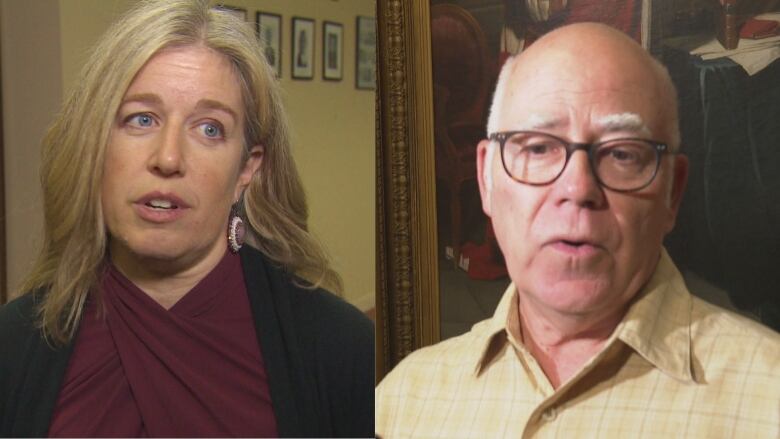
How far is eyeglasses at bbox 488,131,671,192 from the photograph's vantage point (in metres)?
2.12

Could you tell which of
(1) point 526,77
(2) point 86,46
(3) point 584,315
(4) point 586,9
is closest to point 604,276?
(3) point 584,315

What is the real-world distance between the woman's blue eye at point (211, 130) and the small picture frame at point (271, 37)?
0.21 m

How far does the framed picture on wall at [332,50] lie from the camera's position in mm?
2184

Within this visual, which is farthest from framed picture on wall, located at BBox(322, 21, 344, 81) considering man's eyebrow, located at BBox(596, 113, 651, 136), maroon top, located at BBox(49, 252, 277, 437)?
man's eyebrow, located at BBox(596, 113, 651, 136)

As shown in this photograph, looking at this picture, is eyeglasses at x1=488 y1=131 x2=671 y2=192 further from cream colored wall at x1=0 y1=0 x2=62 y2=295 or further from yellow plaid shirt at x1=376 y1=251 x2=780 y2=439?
cream colored wall at x1=0 y1=0 x2=62 y2=295

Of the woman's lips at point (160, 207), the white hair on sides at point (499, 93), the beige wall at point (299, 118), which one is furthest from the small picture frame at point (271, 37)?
the white hair on sides at point (499, 93)

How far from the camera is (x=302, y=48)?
2.12 m

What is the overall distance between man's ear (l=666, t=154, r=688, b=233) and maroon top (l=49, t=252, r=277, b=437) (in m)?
1.07

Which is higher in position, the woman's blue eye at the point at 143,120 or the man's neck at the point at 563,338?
the woman's blue eye at the point at 143,120

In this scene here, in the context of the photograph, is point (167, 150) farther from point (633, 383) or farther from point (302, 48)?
point (633, 383)

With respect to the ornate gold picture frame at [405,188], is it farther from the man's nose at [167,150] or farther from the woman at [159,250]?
the man's nose at [167,150]

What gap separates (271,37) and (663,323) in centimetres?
117

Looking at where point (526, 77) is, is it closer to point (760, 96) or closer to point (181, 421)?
point (760, 96)

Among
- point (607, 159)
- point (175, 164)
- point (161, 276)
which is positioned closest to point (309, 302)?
point (161, 276)
